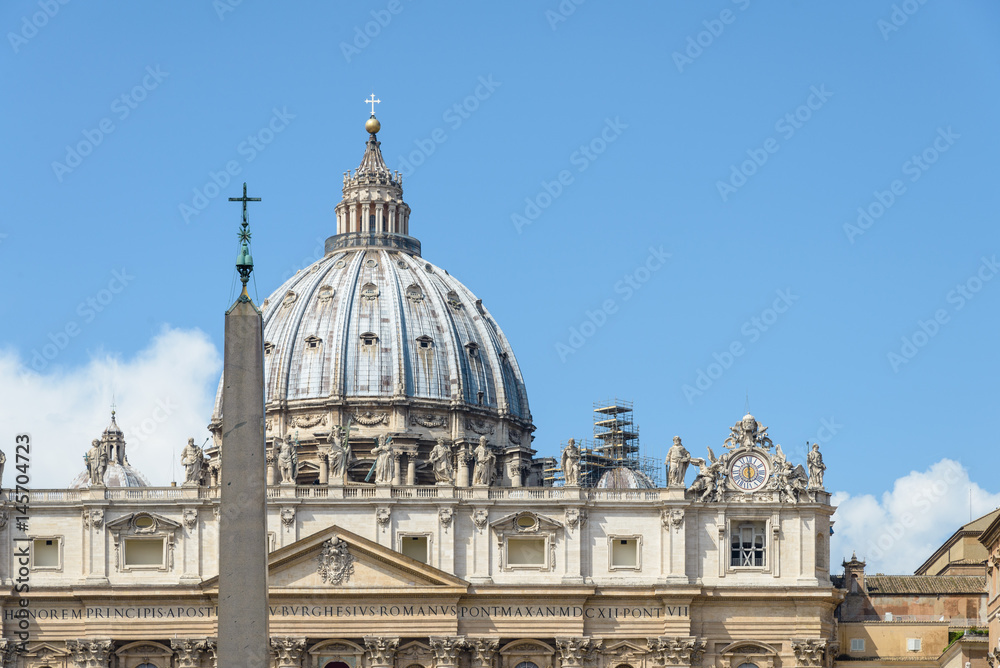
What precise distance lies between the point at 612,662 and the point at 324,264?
184ft

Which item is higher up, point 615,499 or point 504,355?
point 504,355

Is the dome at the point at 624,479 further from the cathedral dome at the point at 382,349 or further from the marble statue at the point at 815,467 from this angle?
the marble statue at the point at 815,467

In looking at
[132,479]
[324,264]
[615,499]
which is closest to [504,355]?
[324,264]

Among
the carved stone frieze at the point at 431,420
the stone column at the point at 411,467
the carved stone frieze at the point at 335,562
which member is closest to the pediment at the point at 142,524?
the carved stone frieze at the point at 335,562

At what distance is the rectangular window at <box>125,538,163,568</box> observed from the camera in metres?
101

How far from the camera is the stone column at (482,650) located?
98.9m

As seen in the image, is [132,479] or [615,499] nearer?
[615,499]

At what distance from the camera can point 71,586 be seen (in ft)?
327

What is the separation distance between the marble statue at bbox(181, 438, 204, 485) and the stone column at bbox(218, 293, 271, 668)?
6631 centimetres

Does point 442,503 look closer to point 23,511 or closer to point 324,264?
point 23,511

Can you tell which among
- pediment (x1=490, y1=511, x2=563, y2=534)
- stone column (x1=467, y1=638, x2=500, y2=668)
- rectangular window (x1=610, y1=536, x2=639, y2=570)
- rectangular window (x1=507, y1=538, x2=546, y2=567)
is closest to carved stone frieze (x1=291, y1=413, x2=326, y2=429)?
rectangular window (x1=507, y1=538, x2=546, y2=567)

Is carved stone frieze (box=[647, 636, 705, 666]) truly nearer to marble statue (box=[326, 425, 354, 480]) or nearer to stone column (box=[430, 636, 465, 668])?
stone column (box=[430, 636, 465, 668])

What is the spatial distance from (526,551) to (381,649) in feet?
26.3

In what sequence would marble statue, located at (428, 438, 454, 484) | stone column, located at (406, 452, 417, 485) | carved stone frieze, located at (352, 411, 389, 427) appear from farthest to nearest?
carved stone frieze, located at (352, 411, 389, 427)
stone column, located at (406, 452, 417, 485)
marble statue, located at (428, 438, 454, 484)
